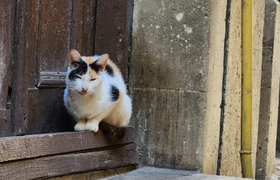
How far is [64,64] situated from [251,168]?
6.34 feet

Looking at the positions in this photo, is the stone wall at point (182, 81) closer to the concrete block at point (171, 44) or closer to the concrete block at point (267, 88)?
the concrete block at point (171, 44)

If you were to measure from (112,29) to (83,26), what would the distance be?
232 mm

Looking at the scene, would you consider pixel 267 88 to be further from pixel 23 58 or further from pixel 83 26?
pixel 23 58

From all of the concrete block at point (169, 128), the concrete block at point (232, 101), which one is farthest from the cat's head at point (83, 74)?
the concrete block at point (232, 101)

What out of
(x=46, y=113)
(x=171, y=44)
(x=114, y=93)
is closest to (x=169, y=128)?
(x=171, y=44)

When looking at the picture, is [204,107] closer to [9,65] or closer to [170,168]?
[170,168]

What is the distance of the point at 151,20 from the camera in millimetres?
4082

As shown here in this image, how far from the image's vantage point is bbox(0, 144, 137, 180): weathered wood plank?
2.90 meters

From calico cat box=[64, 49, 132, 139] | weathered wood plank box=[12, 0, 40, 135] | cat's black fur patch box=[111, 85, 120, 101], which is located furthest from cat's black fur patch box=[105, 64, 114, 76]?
weathered wood plank box=[12, 0, 40, 135]

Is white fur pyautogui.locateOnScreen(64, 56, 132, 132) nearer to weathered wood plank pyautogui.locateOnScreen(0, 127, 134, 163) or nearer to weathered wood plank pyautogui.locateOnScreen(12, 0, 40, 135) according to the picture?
weathered wood plank pyautogui.locateOnScreen(0, 127, 134, 163)

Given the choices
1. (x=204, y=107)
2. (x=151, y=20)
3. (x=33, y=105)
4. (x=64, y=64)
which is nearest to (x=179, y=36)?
(x=151, y=20)

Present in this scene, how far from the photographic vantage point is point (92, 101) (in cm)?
341

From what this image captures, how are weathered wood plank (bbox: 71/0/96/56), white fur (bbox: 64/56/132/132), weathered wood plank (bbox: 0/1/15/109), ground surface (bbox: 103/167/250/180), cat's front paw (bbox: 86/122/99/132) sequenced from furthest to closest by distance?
weathered wood plank (bbox: 71/0/96/56) < ground surface (bbox: 103/167/250/180) < cat's front paw (bbox: 86/122/99/132) < white fur (bbox: 64/56/132/132) < weathered wood plank (bbox: 0/1/15/109)

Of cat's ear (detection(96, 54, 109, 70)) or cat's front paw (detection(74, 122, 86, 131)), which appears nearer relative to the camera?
cat's ear (detection(96, 54, 109, 70))
